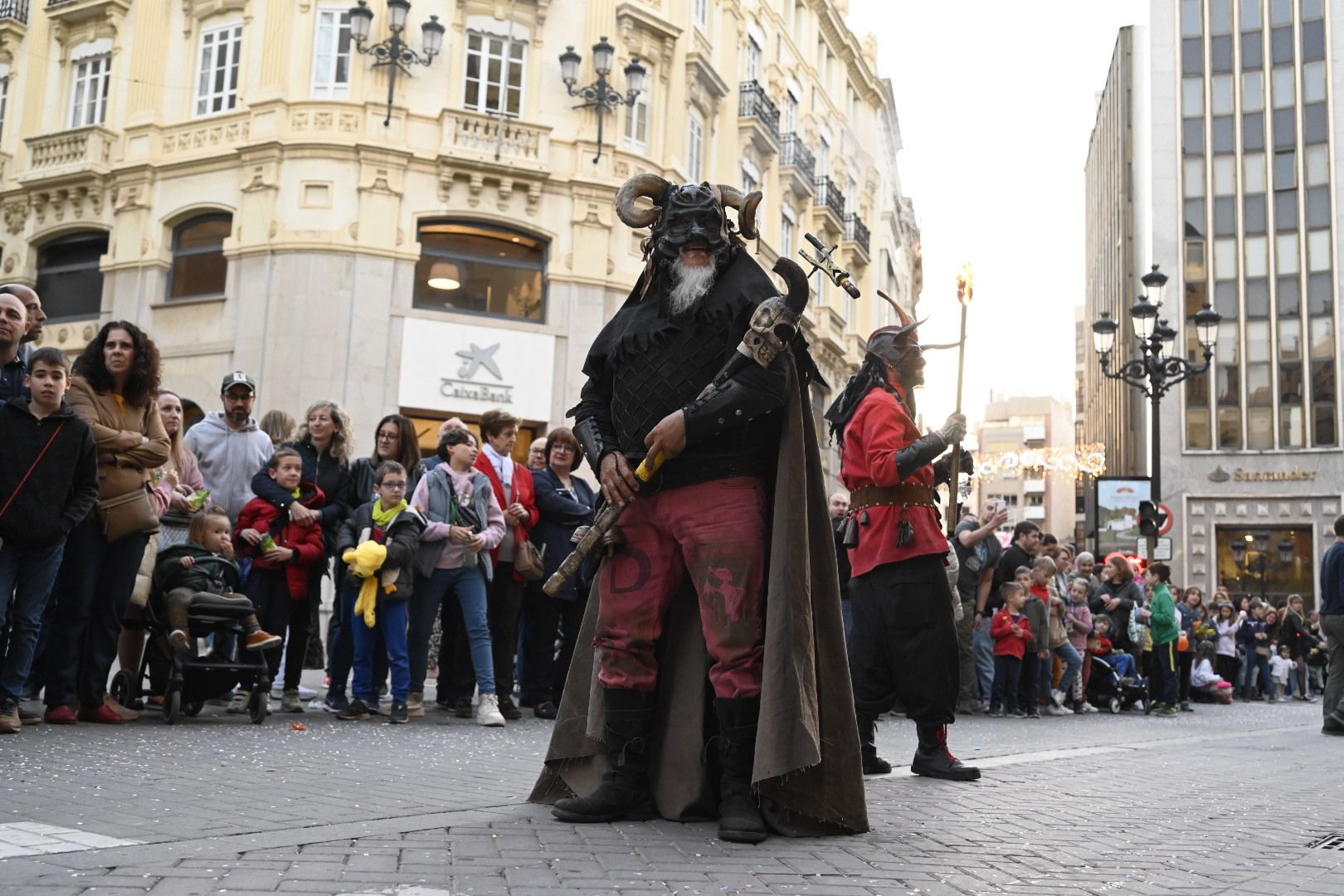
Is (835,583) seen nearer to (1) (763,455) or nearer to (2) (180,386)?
(1) (763,455)

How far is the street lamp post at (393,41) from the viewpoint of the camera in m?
25.3

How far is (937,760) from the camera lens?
6.06 metres

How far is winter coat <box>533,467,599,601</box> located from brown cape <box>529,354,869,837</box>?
204 inches

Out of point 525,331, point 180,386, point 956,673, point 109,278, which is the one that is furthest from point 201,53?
point 956,673

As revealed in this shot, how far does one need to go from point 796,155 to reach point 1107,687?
2291 centimetres

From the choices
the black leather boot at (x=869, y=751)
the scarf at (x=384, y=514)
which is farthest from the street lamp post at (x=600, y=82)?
the black leather boot at (x=869, y=751)

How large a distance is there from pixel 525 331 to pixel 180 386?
22.4 ft

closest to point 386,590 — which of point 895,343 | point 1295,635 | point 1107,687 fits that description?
point 895,343

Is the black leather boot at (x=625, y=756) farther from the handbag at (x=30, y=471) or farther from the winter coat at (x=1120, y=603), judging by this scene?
the winter coat at (x=1120, y=603)

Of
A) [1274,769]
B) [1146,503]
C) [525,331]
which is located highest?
[525,331]

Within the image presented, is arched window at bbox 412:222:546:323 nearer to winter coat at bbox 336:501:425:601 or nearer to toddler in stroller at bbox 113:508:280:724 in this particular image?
winter coat at bbox 336:501:425:601

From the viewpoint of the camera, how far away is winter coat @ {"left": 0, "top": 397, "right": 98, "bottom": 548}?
6926mm

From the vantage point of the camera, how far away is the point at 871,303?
47.7 metres

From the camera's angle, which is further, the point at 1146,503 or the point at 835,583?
the point at 1146,503
